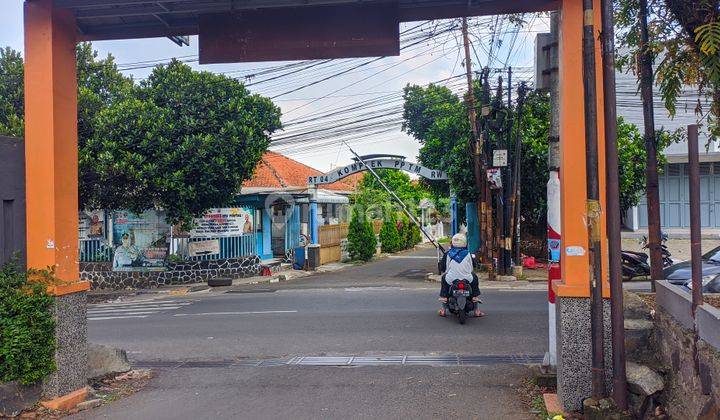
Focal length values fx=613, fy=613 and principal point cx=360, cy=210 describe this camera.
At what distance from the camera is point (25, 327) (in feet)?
19.0

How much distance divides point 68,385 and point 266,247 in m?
18.9

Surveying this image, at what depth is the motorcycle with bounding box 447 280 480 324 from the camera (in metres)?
10.6

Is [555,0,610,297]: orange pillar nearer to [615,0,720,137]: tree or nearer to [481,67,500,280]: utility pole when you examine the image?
[615,0,720,137]: tree

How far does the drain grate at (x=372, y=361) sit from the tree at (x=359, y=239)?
867 inches

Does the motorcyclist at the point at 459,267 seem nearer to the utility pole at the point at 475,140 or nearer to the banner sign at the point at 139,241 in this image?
the utility pole at the point at 475,140

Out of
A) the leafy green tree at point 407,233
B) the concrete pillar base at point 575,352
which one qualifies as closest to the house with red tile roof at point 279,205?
the leafy green tree at point 407,233

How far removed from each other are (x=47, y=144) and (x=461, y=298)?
692cm

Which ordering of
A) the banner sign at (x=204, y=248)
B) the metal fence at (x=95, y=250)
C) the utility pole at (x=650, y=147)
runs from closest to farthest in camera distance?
the utility pole at (x=650, y=147)
the metal fence at (x=95, y=250)
the banner sign at (x=204, y=248)

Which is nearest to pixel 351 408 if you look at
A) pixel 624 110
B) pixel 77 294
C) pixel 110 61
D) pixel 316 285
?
pixel 77 294

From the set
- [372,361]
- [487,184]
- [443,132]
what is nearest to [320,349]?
[372,361]

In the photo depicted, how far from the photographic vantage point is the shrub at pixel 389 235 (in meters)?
36.8

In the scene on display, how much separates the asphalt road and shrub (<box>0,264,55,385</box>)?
2.27 feet

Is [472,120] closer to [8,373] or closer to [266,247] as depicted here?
[266,247]

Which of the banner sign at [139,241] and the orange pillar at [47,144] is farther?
the banner sign at [139,241]
